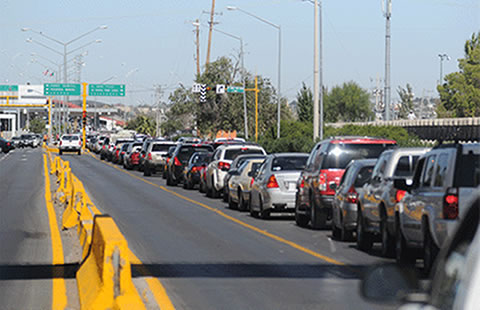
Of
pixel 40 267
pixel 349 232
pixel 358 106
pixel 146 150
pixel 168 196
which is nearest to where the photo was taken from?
pixel 40 267

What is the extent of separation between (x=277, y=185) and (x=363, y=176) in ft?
16.1

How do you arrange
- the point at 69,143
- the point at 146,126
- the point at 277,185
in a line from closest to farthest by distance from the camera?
the point at 277,185, the point at 69,143, the point at 146,126

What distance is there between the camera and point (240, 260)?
1357 centimetres

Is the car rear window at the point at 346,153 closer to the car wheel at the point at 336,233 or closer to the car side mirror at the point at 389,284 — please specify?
the car wheel at the point at 336,233

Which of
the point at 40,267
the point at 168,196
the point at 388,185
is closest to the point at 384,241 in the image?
the point at 388,185

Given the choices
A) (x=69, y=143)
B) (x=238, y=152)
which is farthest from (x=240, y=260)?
(x=69, y=143)

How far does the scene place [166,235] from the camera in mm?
17578

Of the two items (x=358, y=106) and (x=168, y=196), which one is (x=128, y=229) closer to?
(x=168, y=196)

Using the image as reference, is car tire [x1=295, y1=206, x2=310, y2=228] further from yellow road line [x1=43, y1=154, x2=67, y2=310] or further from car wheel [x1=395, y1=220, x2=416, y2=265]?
car wheel [x1=395, y1=220, x2=416, y2=265]

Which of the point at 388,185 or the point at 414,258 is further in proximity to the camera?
the point at 388,185

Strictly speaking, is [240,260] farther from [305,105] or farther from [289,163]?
[305,105]

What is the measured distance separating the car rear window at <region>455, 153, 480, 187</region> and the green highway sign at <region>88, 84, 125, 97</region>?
8300cm

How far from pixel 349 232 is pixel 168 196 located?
14910mm

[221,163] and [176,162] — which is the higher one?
[221,163]
